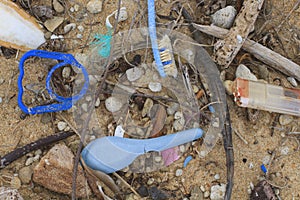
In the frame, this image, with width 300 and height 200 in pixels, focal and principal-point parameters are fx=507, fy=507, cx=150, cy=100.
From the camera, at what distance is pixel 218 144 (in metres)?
1.98

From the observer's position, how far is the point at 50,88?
1963 mm

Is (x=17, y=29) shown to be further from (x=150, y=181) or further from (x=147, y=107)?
(x=150, y=181)

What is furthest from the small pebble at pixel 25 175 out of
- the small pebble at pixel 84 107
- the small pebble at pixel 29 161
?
the small pebble at pixel 84 107

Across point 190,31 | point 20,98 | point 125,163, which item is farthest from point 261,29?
point 20,98

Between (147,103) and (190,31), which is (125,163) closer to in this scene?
(147,103)

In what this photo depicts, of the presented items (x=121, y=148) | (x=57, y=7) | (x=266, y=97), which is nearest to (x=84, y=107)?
(x=121, y=148)

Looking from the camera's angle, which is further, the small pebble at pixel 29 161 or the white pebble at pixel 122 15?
the white pebble at pixel 122 15

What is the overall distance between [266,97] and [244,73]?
0.13 metres

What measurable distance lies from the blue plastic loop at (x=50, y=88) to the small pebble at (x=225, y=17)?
0.57m

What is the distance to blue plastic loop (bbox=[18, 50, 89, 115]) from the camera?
1.94 metres

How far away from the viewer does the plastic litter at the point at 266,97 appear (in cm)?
197

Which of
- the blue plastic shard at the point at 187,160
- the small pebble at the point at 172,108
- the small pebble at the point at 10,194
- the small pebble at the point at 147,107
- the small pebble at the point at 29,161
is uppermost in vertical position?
the small pebble at the point at 147,107

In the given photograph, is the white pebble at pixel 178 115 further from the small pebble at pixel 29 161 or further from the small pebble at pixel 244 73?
the small pebble at pixel 29 161

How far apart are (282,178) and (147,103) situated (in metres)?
0.60
